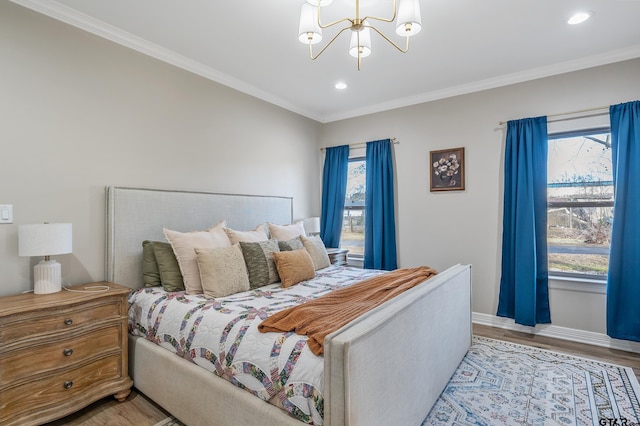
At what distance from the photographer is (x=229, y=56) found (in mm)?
3092

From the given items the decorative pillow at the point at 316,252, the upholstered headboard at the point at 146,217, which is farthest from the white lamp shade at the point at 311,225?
the upholstered headboard at the point at 146,217

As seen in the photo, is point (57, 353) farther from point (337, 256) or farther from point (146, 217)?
point (337, 256)

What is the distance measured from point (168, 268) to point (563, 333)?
383cm

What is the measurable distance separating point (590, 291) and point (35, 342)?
14.7 feet

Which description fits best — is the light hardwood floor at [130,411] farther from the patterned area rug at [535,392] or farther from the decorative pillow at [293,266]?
the decorative pillow at [293,266]

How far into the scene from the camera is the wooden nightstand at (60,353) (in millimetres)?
1763

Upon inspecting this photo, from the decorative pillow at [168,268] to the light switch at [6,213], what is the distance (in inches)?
35.2

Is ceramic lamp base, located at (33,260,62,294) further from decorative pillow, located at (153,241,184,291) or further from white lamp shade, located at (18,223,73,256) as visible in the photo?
decorative pillow, located at (153,241,184,291)

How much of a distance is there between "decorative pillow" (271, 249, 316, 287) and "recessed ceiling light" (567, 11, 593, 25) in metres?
2.84

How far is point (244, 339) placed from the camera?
171 centimetres

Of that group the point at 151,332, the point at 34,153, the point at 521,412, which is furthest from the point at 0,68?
the point at 521,412

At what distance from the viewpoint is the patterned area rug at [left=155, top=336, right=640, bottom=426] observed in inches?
79.1

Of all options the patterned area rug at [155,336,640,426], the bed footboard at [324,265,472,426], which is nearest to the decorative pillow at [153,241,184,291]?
the patterned area rug at [155,336,640,426]

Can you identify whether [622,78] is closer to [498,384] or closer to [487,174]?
[487,174]
